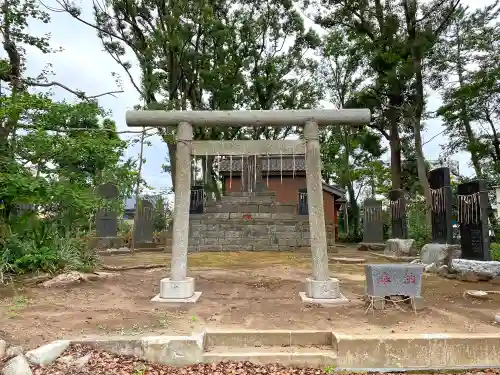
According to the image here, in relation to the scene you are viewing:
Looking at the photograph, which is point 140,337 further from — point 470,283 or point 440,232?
point 440,232

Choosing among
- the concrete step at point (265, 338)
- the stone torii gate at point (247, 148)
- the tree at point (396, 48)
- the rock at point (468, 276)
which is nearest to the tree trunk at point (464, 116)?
the tree at point (396, 48)

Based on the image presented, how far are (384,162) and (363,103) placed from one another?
941 cm

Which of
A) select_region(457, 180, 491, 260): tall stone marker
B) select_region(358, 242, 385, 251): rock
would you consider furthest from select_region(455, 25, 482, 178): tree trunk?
select_region(457, 180, 491, 260): tall stone marker

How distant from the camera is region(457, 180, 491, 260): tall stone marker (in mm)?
8953

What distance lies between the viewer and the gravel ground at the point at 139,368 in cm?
417

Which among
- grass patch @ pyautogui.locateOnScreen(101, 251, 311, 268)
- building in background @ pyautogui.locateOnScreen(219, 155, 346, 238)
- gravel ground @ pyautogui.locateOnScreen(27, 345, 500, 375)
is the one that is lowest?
gravel ground @ pyautogui.locateOnScreen(27, 345, 500, 375)

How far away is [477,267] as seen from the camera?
28.3 ft

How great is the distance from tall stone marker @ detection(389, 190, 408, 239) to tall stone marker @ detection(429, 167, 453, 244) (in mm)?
3709

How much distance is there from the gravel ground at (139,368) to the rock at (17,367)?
0.14 metres

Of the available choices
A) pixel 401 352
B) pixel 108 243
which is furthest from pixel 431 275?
pixel 108 243

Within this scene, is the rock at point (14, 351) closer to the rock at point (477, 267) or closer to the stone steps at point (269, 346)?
the stone steps at point (269, 346)

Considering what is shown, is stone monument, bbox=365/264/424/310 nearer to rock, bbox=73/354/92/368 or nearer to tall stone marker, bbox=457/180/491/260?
tall stone marker, bbox=457/180/491/260

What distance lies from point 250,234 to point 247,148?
10.0m

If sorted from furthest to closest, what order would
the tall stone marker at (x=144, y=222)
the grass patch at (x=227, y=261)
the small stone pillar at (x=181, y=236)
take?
1. the tall stone marker at (x=144, y=222)
2. the grass patch at (x=227, y=261)
3. the small stone pillar at (x=181, y=236)
